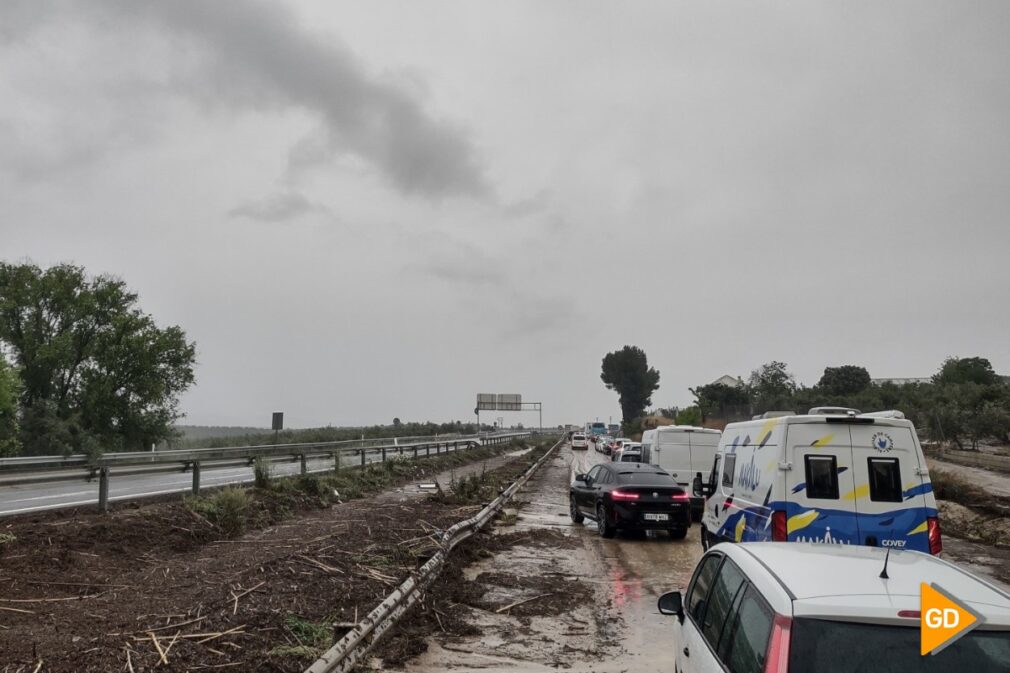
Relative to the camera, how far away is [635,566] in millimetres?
12133

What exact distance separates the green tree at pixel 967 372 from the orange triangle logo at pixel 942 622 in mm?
72137

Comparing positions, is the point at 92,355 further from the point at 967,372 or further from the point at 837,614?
the point at 967,372

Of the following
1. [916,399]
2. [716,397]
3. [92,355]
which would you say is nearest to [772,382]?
[716,397]

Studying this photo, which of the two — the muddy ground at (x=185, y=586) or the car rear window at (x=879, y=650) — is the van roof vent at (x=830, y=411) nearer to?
the muddy ground at (x=185, y=586)

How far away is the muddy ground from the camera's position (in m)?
5.91

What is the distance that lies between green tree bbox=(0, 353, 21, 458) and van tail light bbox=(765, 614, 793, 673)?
43.8 meters

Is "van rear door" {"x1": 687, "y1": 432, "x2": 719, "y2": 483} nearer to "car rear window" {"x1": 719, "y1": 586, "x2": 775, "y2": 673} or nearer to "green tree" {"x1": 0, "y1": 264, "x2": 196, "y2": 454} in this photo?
"car rear window" {"x1": 719, "y1": 586, "x2": 775, "y2": 673}

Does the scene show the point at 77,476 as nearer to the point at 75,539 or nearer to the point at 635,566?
the point at 75,539

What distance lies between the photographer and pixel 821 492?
8.31 meters

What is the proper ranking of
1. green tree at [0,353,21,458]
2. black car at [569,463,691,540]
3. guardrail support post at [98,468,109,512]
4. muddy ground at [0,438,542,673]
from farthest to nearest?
green tree at [0,353,21,458] < black car at [569,463,691,540] < guardrail support post at [98,468,109,512] < muddy ground at [0,438,542,673]

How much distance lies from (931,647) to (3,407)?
1816 inches

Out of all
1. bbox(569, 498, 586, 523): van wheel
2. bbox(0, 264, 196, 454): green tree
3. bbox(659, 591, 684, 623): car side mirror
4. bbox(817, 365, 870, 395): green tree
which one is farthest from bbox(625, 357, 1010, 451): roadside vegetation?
bbox(0, 264, 196, 454): green tree

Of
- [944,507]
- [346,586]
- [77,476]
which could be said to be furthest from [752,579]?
[944,507]

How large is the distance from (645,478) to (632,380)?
151305mm
